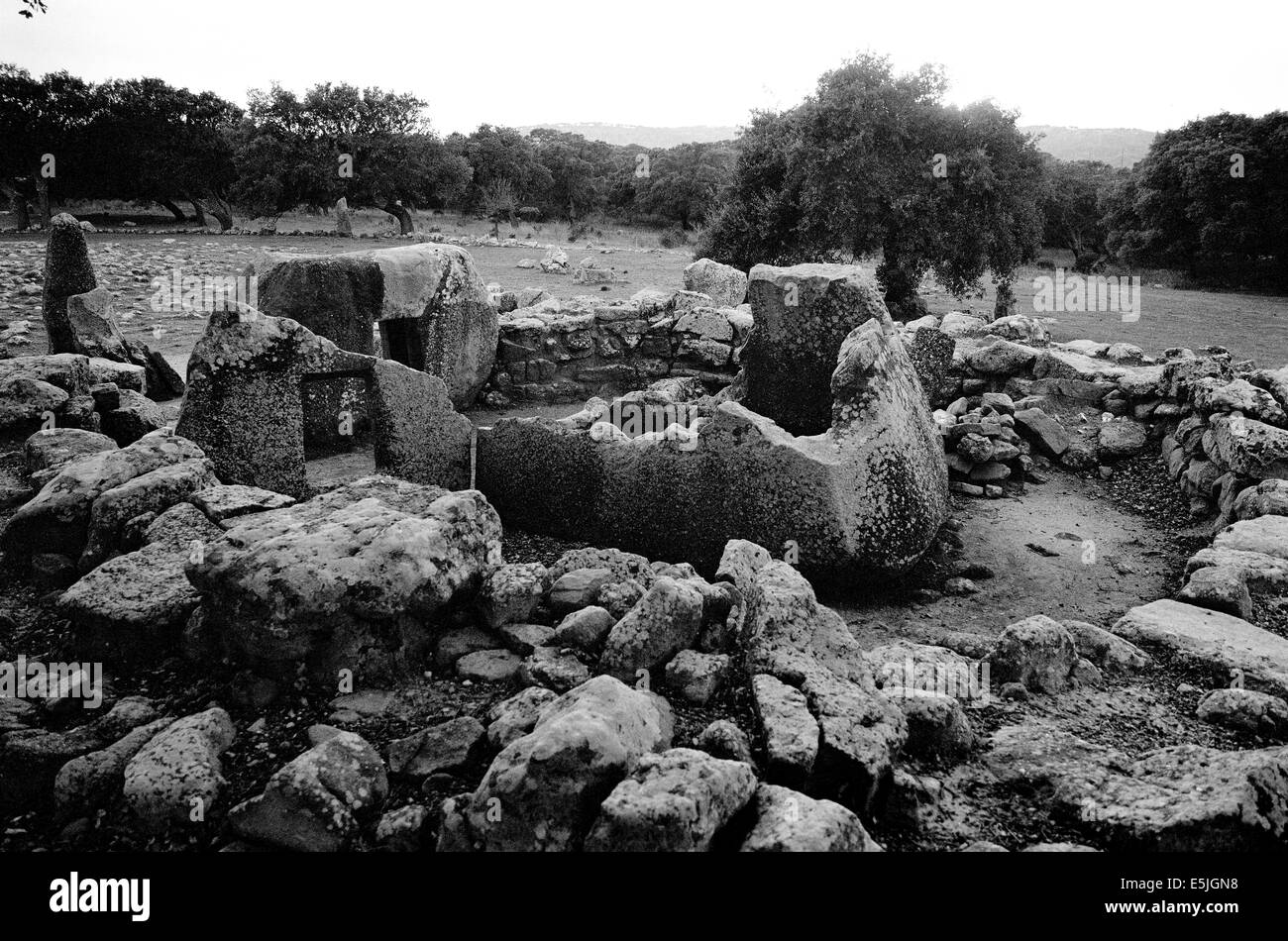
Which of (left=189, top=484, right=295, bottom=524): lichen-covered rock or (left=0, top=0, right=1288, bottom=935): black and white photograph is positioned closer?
(left=0, top=0, right=1288, bottom=935): black and white photograph

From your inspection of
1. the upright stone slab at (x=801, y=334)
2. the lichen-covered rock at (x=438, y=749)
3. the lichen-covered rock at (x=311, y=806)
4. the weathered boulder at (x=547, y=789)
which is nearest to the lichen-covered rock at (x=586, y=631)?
the lichen-covered rock at (x=438, y=749)

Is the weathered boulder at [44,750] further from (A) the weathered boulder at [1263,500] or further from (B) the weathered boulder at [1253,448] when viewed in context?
(B) the weathered boulder at [1253,448]

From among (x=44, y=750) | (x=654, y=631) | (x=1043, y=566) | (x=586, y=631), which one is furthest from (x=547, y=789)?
(x=1043, y=566)

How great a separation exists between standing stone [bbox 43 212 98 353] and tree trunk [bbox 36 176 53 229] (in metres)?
21.8

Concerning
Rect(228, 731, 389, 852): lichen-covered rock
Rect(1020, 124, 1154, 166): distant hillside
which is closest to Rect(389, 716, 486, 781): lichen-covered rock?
Rect(228, 731, 389, 852): lichen-covered rock

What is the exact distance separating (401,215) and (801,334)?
30063 millimetres

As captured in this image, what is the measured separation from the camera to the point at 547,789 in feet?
9.16

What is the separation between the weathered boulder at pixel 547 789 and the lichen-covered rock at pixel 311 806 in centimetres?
37

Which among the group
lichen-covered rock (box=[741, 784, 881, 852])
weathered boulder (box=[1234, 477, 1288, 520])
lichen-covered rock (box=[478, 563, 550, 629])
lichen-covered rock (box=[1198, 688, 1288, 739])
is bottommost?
lichen-covered rock (box=[1198, 688, 1288, 739])

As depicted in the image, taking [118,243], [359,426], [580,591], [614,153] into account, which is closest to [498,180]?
[614,153]

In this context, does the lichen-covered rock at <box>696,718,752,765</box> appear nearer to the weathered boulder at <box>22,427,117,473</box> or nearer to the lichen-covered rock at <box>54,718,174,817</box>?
the lichen-covered rock at <box>54,718,174,817</box>

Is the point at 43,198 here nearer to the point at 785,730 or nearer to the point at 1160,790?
the point at 785,730

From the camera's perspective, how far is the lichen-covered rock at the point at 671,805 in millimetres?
2598

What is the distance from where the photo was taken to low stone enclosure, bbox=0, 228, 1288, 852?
9.69 ft
